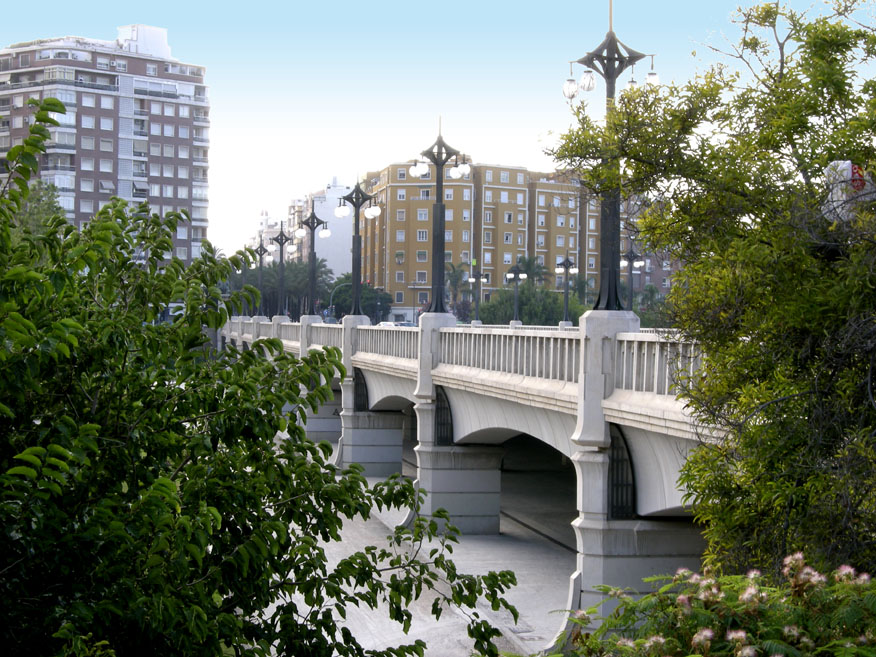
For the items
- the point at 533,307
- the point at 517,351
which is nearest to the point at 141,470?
the point at 517,351

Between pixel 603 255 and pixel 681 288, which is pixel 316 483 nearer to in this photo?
pixel 681 288

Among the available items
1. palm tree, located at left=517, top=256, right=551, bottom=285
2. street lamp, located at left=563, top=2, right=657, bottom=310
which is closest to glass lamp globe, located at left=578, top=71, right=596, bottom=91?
street lamp, located at left=563, top=2, right=657, bottom=310

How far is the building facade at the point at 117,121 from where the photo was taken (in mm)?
105125

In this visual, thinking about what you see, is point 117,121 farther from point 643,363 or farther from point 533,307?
point 643,363

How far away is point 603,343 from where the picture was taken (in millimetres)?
15320

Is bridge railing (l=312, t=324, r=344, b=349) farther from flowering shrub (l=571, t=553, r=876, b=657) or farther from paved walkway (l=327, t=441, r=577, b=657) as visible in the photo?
flowering shrub (l=571, t=553, r=876, b=657)

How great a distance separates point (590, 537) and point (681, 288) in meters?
8.44

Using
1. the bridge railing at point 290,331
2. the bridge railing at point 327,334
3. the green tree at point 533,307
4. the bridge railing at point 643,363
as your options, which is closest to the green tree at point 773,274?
the bridge railing at point 643,363

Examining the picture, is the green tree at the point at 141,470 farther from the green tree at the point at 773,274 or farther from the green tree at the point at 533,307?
the green tree at the point at 533,307

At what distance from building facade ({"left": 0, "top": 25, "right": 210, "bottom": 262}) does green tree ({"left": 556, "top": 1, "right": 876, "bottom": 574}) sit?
99.1 metres

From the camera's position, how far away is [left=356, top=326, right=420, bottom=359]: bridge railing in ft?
91.8

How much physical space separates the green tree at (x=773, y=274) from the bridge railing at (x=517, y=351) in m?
8.15

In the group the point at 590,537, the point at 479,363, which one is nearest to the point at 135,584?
the point at 590,537

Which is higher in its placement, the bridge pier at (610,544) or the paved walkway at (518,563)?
the bridge pier at (610,544)
